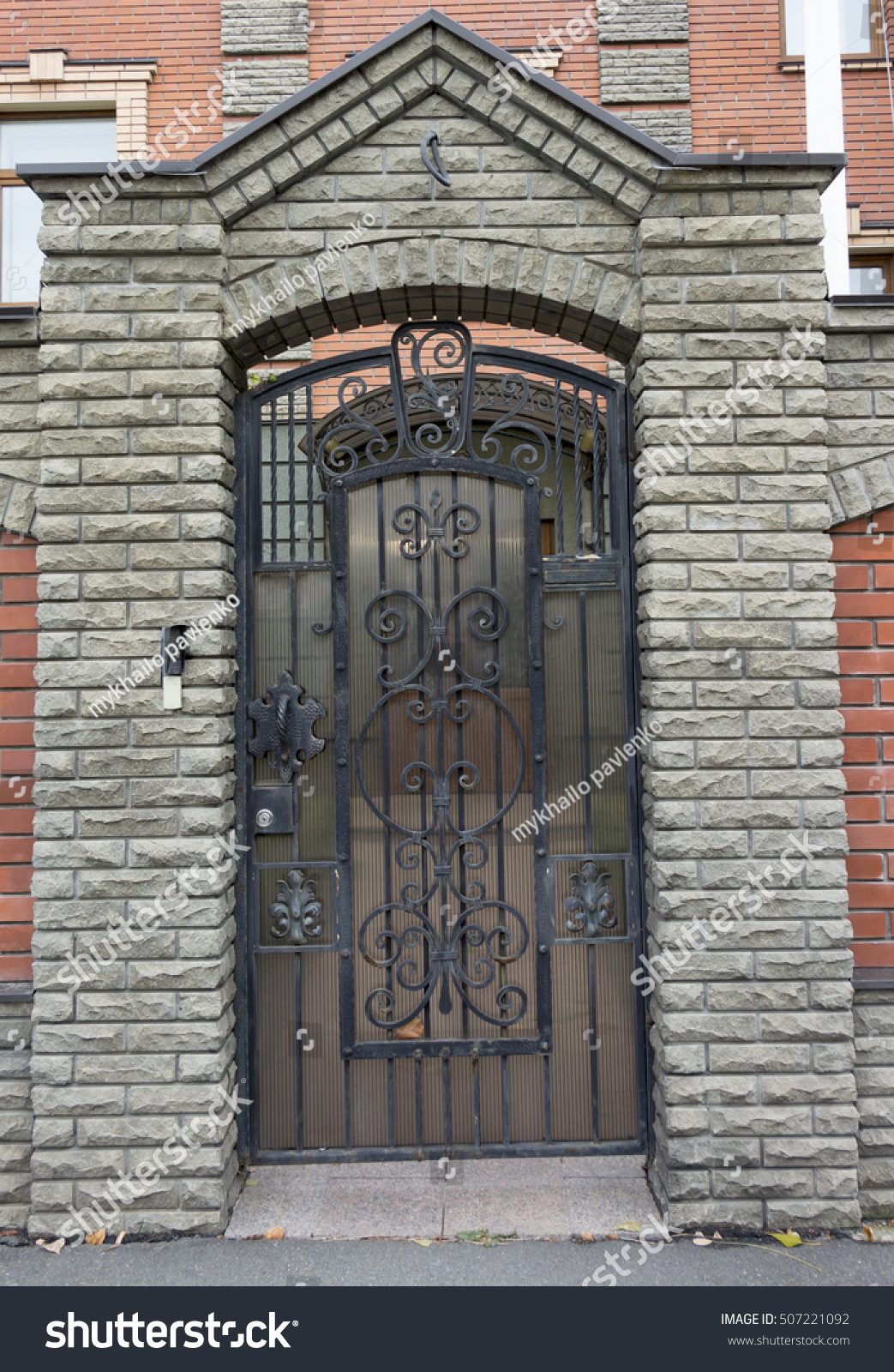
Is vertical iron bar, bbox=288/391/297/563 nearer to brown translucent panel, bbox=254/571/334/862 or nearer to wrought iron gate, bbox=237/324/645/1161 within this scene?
wrought iron gate, bbox=237/324/645/1161

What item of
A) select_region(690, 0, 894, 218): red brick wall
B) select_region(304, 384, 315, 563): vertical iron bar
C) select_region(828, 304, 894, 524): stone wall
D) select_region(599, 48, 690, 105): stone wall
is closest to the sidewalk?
select_region(304, 384, 315, 563): vertical iron bar

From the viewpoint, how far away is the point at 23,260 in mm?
7688

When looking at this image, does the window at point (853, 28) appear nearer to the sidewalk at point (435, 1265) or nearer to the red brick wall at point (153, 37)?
the red brick wall at point (153, 37)

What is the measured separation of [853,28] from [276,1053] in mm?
9561

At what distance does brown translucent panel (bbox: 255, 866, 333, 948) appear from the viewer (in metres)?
3.67

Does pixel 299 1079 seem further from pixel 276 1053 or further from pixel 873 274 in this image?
pixel 873 274

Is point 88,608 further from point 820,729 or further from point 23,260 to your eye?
point 23,260

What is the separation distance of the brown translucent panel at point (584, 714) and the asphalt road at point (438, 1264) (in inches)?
59.0

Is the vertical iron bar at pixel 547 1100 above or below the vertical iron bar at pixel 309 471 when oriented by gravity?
below

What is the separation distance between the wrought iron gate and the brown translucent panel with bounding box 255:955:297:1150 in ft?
0.03

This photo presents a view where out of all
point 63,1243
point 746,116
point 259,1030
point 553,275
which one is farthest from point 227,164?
point 746,116

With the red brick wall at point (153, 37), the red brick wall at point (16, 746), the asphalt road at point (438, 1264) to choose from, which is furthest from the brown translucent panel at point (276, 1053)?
the red brick wall at point (153, 37)

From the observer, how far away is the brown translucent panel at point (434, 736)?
12.1ft

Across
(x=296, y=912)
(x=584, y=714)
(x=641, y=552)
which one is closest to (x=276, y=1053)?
(x=296, y=912)
